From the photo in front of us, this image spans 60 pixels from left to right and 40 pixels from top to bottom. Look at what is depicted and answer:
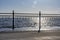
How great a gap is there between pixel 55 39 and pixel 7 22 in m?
7.82

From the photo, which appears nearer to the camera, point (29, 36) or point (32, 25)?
point (29, 36)

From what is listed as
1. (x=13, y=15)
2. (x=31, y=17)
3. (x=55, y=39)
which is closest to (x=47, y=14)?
(x=31, y=17)

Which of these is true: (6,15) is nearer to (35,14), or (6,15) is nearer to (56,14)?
(35,14)

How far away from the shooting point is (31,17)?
10.2 m

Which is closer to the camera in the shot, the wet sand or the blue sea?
the wet sand

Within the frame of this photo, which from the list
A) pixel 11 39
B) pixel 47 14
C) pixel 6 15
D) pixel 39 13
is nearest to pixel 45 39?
pixel 11 39

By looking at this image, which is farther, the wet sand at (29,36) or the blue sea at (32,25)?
the blue sea at (32,25)

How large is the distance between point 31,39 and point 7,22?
746cm

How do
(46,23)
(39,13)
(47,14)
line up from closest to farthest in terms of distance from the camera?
(39,13)
(47,14)
(46,23)

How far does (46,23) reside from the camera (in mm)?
12172

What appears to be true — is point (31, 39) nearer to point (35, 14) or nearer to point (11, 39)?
point (11, 39)

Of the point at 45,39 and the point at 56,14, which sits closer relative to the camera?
the point at 45,39

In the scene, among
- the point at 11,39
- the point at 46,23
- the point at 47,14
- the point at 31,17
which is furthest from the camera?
the point at 46,23

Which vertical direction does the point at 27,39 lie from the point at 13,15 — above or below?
below
